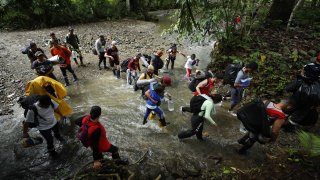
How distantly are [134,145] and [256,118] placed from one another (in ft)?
10.3

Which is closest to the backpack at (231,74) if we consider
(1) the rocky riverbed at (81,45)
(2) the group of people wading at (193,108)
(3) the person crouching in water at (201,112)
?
(2) the group of people wading at (193,108)

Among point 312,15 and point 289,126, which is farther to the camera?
point 312,15

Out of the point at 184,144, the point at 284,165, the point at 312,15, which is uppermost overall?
the point at 312,15

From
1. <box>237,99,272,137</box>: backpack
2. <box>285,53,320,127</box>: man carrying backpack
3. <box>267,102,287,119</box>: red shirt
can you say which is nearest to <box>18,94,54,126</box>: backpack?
<box>237,99,272,137</box>: backpack

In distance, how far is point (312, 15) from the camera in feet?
48.9

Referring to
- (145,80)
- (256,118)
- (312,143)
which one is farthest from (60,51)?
(312,143)

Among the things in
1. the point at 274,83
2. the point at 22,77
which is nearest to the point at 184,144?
the point at 274,83

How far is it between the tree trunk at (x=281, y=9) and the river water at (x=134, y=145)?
749cm

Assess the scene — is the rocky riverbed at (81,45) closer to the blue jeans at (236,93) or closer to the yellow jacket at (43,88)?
the yellow jacket at (43,88)

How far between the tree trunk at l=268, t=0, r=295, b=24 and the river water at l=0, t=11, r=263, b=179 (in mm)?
7495

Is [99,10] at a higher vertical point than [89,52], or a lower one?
higher

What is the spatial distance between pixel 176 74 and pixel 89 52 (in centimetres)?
574

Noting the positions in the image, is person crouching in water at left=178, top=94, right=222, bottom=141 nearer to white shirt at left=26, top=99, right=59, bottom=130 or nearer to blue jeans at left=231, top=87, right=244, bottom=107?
blue jeans at left=231, top=87, right=244, bottom=107

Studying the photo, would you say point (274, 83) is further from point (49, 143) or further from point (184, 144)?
point (49, 143)
